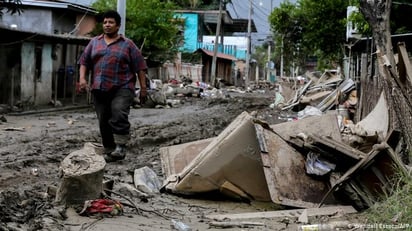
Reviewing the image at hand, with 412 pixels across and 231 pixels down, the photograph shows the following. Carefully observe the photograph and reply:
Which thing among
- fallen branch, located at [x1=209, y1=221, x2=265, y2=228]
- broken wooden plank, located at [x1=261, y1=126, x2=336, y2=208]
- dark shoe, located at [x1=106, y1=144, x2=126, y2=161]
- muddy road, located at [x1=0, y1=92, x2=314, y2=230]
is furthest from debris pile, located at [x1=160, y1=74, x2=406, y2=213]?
fallen branch, located at [x1=209, y1=221, x2=265, y2=228]

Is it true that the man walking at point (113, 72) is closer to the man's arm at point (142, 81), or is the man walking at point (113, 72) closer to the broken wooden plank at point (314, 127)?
the man's arm at point (142, 81)

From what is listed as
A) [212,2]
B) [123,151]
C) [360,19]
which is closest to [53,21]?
[360,19]

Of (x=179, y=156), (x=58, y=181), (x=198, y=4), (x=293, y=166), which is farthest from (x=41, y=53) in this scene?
(x=198, y=4)

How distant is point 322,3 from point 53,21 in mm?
11903

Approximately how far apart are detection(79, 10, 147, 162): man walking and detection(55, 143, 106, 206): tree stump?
6.67ft

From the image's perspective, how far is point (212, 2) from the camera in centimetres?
5494

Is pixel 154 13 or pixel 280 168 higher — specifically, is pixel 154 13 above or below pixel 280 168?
above

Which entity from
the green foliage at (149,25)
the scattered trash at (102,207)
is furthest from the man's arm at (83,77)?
the green foliage at (149,25)

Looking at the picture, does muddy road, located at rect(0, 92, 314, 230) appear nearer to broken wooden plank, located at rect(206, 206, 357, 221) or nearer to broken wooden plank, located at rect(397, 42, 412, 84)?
broken wooden plank, located at rect(206, 206, 357, 221)

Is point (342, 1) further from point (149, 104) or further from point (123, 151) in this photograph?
point (123, 151)

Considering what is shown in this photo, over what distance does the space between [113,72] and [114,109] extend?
42 cm

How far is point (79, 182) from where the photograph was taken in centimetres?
470

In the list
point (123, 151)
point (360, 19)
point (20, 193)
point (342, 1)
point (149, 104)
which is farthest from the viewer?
point (342, 1)

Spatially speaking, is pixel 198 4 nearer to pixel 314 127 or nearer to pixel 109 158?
pixel 109 158
